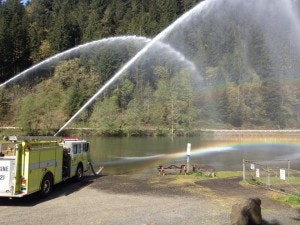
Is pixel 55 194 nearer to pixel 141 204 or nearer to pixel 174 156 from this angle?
pixel 141 204

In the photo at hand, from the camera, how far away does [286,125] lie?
121 m

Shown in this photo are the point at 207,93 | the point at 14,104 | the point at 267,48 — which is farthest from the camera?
the point at 267,48

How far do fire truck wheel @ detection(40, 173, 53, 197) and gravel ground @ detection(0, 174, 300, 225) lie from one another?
16.0 inches

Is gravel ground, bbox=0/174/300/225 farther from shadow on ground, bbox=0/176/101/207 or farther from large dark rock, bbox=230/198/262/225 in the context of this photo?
large dark rock, bbox=230/198/262/225

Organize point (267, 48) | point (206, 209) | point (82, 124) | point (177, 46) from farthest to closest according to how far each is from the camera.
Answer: point (177, 46) < point (267, 48) < point (82, 124) < point (206, 209)

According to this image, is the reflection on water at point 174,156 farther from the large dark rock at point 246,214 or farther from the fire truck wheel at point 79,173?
the large dark rock at point 246,214

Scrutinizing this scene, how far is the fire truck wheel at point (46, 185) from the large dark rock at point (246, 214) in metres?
10.6

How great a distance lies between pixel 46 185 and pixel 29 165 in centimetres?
271

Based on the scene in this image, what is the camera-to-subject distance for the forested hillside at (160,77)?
10981 cm

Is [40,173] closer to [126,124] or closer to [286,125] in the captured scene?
[126,124]

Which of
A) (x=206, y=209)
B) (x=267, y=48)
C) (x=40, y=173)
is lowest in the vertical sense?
(x=206, y=209)

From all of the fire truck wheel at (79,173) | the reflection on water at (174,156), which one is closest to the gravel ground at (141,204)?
the fire truck wheel at (79,173)

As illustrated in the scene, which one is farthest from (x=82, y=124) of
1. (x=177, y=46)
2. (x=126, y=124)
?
(x=177, y=46)

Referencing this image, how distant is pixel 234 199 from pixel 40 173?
34.2 ft
